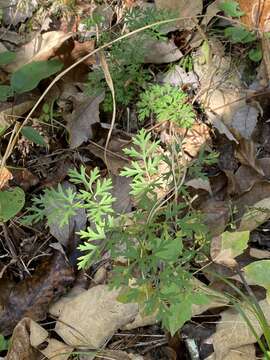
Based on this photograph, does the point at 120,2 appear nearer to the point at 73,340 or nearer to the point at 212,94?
the point at 212,94

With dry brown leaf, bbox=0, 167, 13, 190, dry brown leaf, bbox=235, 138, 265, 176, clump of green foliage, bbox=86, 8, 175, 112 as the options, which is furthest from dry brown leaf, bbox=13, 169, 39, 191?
dry brown leaf, bbox=235, 138, 265, 176

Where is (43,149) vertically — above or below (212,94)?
below

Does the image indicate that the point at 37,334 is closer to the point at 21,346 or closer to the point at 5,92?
the point at 21,346

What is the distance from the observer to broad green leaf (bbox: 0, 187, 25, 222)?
2084 millimetres

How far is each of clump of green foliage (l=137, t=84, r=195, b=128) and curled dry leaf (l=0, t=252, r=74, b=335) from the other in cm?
72

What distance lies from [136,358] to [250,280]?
0.47 meters

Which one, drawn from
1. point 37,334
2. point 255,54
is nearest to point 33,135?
point 37,334

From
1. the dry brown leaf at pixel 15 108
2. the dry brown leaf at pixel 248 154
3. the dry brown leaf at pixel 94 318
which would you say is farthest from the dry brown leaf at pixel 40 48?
the dry brown leaf at pixel 94 318

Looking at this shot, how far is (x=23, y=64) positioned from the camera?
103 inches

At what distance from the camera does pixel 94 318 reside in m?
1.92

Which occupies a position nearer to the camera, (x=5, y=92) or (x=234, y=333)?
(x=234, y=333)

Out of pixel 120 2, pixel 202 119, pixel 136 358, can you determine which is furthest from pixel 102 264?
pixel 120 2

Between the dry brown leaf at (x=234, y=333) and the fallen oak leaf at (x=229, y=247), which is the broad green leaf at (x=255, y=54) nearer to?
the fallen oak leaf at (x=229, y=247)

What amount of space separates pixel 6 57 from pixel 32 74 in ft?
0.67
